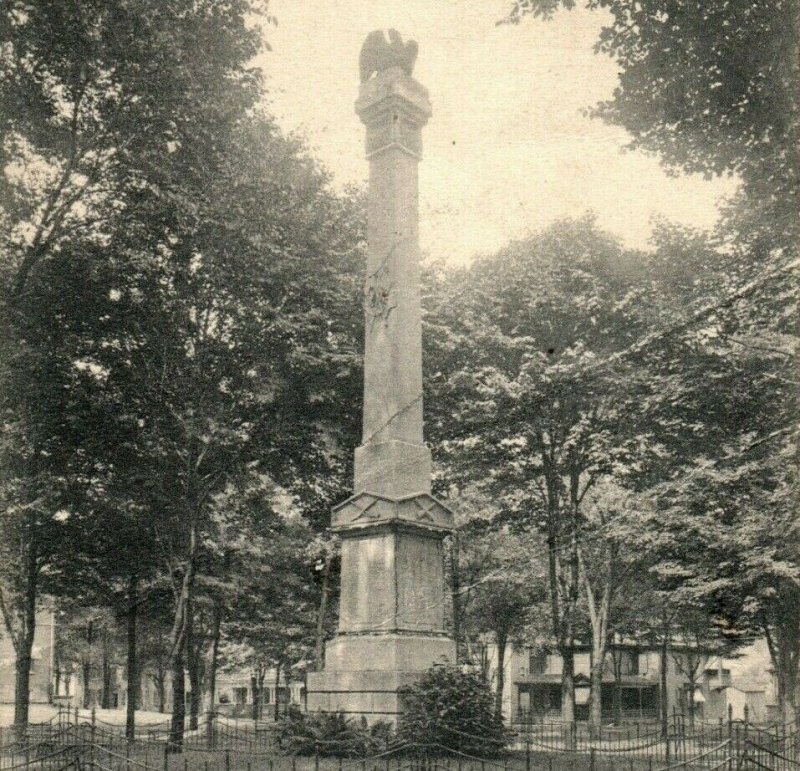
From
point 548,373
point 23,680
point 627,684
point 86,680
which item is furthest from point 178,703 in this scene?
point 627,684

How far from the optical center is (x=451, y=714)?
10031 millimetres

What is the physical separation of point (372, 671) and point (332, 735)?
86 cm

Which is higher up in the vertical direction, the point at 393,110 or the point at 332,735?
the point at 393,110

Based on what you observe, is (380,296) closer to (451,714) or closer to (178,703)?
(451,714)

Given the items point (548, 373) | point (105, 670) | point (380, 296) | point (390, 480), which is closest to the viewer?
point (390, 480)

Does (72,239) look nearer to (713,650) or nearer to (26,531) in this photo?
(26,531)

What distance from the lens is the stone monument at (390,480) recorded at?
35.3 feet

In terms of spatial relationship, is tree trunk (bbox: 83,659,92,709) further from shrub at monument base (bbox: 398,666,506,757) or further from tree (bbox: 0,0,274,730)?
shrub at monument base (bbox: 398,666,506,757)

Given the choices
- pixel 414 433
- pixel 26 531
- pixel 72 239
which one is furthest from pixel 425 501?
pixel 26 531

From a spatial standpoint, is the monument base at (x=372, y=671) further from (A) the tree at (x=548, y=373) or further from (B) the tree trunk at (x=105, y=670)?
(B) the tree trunk at (x=105, y=670)

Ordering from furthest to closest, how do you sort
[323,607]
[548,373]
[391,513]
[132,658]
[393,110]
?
[323,607] < [132,658] < [548,373] < [393,110] < [391,513]

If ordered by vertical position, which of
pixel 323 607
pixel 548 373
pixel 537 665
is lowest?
pixel 537 665

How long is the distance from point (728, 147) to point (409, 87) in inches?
183

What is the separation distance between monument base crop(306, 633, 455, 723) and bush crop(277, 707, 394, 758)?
0.76 ft
